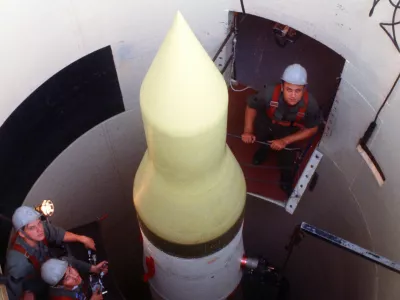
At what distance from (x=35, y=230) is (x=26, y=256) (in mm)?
270

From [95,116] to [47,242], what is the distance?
5.67ft

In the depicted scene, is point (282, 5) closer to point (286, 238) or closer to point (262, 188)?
point (262, 188)

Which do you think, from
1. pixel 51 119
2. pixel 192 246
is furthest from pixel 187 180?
pixel 51 119

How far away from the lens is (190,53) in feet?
10.2

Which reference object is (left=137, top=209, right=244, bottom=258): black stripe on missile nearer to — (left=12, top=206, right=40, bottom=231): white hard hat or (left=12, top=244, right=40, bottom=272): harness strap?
(left=12, top=206, right=40, bottom=231): white hard hat

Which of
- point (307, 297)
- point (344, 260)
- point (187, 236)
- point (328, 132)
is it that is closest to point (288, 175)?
point (328, 132)

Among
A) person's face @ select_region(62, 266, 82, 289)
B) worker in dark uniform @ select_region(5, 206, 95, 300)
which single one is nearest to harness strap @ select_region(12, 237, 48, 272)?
worker in dark uniform @ select_region(5, 206, 95, 300)

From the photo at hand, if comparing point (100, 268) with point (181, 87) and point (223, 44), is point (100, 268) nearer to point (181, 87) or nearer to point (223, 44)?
point (181, 87)

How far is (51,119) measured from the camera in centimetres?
545

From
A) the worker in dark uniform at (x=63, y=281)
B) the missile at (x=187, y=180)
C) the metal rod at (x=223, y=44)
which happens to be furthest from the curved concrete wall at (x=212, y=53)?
the missile at (x=187, y=180)

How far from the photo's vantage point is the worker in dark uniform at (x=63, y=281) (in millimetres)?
4203

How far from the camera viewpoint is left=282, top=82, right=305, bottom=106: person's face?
15.8 feet

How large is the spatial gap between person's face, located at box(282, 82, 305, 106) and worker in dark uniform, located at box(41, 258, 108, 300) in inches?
103

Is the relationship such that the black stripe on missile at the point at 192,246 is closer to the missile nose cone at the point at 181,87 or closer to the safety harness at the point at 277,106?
the missile nose cone at the point at 181,87
